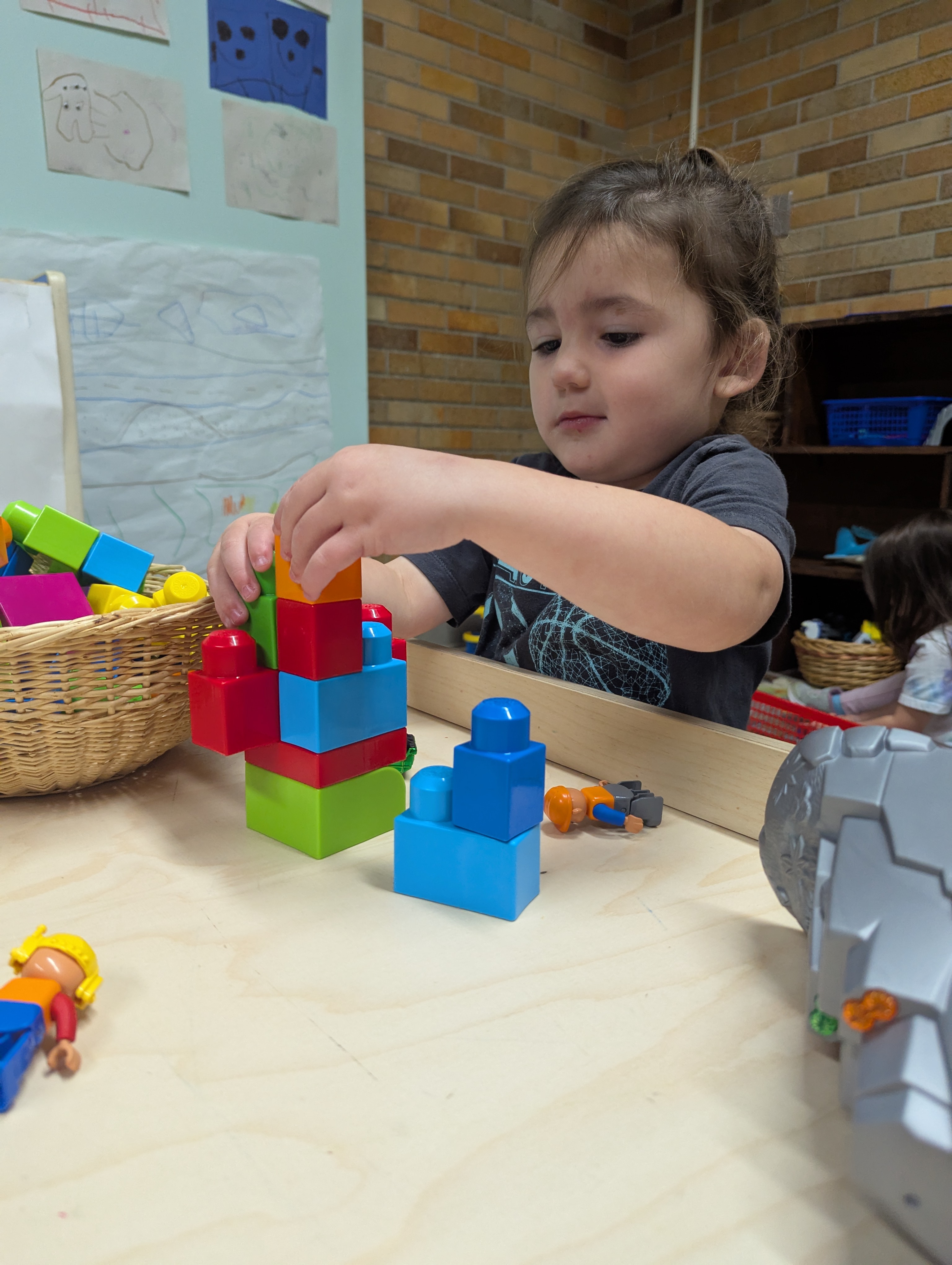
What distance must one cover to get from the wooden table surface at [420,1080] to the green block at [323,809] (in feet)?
0.05

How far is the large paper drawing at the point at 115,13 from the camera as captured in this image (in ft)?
4.26

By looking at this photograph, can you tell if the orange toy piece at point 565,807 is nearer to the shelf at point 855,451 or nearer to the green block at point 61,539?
the green block at point 61,539

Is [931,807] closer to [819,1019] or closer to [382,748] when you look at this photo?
[819,1019]

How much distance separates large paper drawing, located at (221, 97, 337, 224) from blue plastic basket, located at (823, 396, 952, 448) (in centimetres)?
139

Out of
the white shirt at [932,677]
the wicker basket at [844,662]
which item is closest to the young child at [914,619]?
the white shirt at [932,677]

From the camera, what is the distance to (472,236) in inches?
94.6

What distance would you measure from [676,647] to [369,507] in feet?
0.90

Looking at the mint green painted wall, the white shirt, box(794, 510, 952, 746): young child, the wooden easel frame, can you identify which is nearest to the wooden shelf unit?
box(794, 510, 952, 746): young child

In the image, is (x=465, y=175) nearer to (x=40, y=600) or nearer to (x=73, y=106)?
(x=73, y=106)

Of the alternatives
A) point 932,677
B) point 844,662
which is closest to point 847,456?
point 844,662

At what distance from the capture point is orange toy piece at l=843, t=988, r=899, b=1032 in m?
0.22

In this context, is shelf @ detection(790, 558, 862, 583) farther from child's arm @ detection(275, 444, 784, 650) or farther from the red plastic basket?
child's arm @ detection(275, 444, 784, 650)

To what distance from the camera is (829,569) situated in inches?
86.2

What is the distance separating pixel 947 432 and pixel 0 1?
208cm
